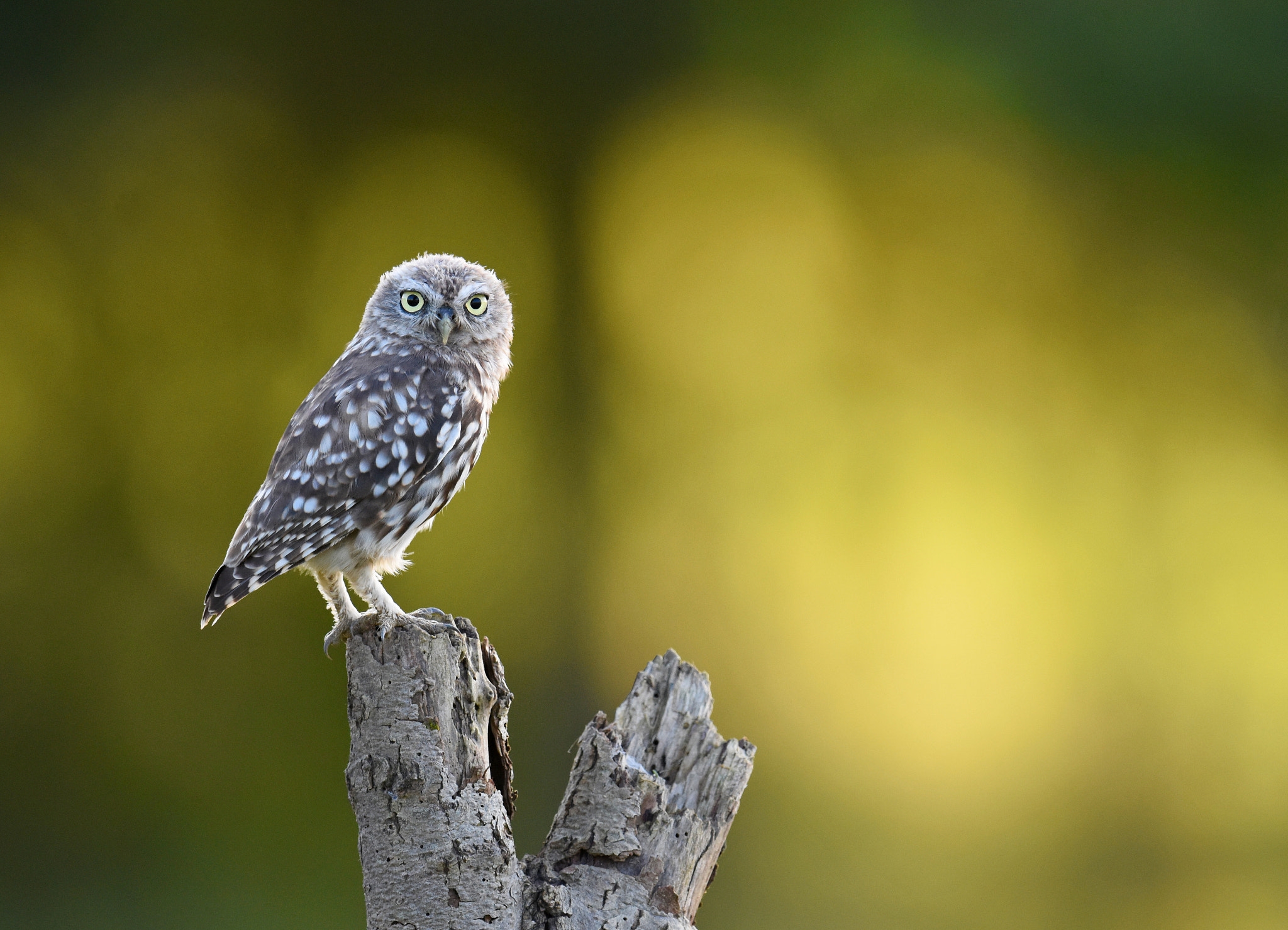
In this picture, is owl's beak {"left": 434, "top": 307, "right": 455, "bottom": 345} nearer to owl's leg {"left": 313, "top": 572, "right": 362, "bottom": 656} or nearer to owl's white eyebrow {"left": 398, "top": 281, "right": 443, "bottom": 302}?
owl's white eyebrow {"left": 398, "top": 281, "right": 443, "bottom": 302}

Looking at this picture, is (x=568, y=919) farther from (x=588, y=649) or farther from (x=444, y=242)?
(x=444, y=242)

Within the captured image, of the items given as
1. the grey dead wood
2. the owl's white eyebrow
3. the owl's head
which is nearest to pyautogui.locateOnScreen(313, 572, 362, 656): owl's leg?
the grey dead wood

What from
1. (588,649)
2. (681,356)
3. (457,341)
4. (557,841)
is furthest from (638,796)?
(681,356)

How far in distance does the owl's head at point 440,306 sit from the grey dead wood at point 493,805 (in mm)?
867

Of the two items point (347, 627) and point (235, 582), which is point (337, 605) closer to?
point (347, 627)

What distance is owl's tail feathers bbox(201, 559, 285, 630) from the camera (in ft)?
8.14

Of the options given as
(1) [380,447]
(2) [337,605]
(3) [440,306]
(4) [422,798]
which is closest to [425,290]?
(3) [440,306]

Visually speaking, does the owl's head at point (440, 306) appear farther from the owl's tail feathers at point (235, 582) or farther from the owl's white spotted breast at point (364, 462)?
the owl's tail feathers at point (235, 582)

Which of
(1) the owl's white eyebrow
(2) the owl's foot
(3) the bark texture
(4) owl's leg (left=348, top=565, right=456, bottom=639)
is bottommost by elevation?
(3) the bark texture

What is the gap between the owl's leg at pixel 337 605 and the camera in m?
2.56

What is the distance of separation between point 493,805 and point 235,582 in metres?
0.86

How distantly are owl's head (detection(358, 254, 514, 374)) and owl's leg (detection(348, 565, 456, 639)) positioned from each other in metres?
0.65

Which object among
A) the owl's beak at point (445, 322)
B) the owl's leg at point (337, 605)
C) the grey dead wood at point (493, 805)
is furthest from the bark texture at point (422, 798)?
the owl's beak at point (445, 322)

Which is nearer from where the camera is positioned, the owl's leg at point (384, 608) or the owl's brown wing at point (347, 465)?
the owl's leg at point (384, 608)
